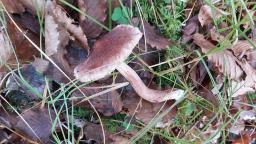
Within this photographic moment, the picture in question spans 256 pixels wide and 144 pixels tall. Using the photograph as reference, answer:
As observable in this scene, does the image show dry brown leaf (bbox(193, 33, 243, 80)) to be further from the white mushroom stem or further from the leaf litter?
the white mushroom stem

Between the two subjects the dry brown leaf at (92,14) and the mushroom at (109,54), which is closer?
the mushroom at (109,54)

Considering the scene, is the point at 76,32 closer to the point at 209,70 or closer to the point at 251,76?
the point at 209,70

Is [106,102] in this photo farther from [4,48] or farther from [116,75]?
[4,48]

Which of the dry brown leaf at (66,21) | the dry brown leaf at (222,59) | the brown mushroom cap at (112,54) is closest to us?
the brown mushroom cap at (112,54)

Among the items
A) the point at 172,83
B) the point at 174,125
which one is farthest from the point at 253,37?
the point at 174,125

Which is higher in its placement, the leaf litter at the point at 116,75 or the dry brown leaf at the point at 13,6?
the dry brown leaf at the point at 13,6

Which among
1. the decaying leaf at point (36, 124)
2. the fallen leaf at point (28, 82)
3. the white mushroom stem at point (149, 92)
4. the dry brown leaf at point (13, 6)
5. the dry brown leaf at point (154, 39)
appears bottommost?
the decaying leaf at point (36, 124)

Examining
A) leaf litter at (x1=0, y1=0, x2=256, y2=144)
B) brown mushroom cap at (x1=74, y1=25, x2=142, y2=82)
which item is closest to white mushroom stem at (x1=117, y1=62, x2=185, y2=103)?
leaf litter at (x1=0, y1=0, x2=256, y2=144)

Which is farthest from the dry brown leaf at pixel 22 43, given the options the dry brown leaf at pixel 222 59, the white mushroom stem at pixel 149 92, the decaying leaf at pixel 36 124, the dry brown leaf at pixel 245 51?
the dry brown leaf at pixel 245 51

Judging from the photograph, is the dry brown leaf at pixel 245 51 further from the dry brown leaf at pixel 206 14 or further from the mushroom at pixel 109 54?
the mushroom at pixel 109 54
